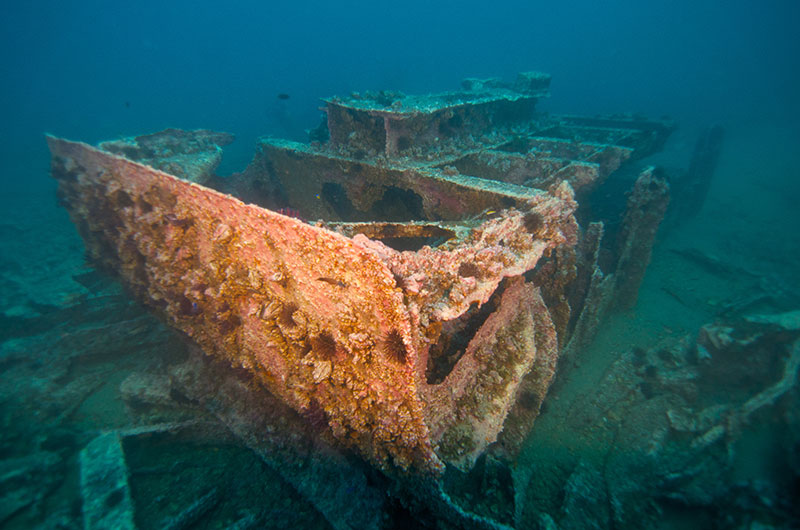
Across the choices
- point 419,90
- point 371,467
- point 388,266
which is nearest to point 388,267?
point 388,266

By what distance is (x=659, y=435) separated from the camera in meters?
4.33

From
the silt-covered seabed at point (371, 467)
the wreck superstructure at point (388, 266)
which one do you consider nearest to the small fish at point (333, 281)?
the wreck superstructure at point (388, 266)

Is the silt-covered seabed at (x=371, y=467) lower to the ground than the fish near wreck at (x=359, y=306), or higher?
lower

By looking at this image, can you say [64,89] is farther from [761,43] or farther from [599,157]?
[761,43]

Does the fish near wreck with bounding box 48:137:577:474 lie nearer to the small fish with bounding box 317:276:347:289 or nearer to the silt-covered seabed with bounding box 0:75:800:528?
the small fish with bounding box 317:276:347:289

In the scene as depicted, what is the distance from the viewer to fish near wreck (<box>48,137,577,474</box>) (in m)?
2.49

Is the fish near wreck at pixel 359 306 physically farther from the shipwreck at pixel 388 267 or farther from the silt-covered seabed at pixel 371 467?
the silt-covered seabed at pixel 371 467

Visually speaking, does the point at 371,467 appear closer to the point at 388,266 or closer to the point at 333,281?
the point at 333,281

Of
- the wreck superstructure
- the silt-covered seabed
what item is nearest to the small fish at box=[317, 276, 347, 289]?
the wreck superstructure

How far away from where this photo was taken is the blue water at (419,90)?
9.52 m

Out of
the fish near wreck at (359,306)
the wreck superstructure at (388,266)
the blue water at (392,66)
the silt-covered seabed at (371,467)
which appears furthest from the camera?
the blue water at (392,66)

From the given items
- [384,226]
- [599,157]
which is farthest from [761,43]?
[384,226]

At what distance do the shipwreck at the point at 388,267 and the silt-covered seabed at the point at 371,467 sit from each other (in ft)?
1.12

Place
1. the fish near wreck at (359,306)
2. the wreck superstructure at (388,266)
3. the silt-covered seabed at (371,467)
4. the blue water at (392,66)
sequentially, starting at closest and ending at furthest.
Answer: the fish near wreck at (359,306) < the wreck superstructure at (388,266) < the silt-covered seabed at (371,467) < the blue water at (392,66)
